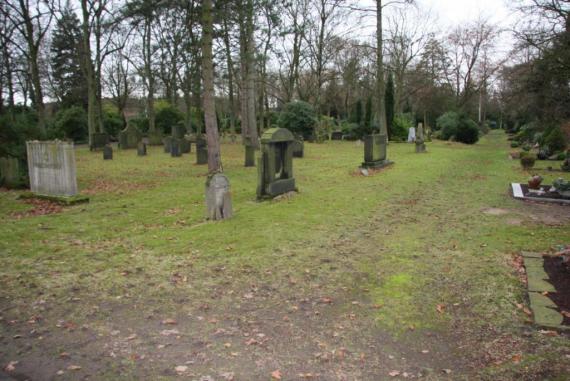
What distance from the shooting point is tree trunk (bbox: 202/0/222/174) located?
11789 mm

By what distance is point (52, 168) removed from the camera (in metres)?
10.6

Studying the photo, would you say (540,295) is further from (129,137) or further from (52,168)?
(129,137)

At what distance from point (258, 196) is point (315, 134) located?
24.3 meters

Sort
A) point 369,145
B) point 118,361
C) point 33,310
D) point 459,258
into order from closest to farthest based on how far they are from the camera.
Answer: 1. point 118,361
2. point 33,310
3. point 459,258
4. point 369,145

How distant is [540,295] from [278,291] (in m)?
2.92

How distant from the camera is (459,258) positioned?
6.23 meters

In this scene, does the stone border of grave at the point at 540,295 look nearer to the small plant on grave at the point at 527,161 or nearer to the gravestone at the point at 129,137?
the small plant on grave at the point at 527,161

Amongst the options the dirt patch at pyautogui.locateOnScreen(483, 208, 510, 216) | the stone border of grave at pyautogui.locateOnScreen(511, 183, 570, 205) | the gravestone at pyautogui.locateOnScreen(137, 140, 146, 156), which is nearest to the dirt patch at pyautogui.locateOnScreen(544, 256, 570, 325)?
the dirt patch at pyautogui.locateOnScreen(483, 208, 510, 216)

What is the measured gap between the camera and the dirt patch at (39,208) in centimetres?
938

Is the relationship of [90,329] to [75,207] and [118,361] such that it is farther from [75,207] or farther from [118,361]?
[75,207]

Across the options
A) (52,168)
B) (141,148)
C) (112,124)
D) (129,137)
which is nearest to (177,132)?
(129,137)

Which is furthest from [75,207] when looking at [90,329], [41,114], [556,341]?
[41,114]

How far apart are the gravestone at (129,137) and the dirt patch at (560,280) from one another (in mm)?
26702

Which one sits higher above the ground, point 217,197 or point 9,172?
point 9,172
